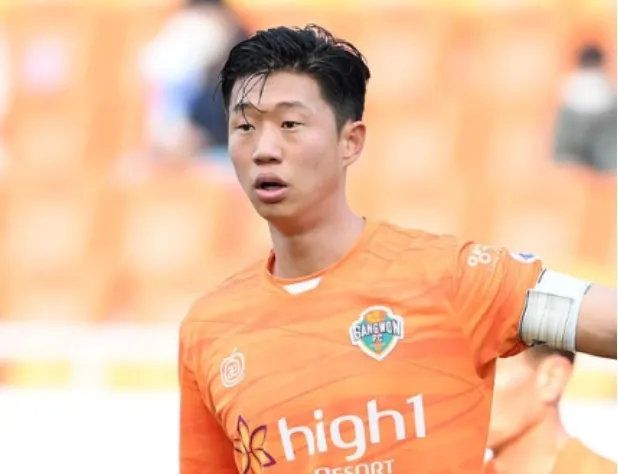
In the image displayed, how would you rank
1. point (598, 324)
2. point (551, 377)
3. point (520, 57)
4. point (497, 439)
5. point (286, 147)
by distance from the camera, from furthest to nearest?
point (520, 57), point (551, 377), point (497, 439), point (286, 147), point (598, 324)

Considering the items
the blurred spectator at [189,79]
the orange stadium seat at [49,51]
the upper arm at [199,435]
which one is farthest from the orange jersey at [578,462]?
the orange stadium seat at [49,51]

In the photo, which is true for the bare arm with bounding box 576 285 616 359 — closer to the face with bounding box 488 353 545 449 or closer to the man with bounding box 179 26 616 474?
the man with bounding box 179 26 616 474

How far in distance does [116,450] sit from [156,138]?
2.25 metres

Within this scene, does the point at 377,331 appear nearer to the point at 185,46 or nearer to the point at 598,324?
the point at 598,324

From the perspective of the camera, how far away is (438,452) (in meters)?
2.49

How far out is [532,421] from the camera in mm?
3949

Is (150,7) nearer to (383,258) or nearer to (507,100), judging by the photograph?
(507,100)

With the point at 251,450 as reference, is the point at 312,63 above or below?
above

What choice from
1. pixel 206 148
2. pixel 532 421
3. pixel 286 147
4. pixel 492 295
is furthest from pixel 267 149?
pixel 206 148

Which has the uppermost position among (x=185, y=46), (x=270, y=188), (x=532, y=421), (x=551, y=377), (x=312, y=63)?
(x=185, y=46)

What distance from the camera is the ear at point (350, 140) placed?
Answer: 264cm

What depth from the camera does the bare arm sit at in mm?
2275

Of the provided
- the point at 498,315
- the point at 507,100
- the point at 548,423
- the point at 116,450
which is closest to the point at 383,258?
the point at 498,315

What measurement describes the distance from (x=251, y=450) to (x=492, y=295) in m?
0.56
